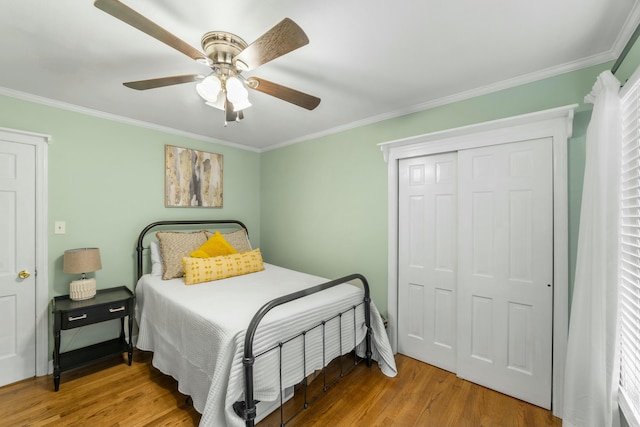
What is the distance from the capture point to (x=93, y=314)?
234 cm

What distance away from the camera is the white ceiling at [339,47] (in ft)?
4.48

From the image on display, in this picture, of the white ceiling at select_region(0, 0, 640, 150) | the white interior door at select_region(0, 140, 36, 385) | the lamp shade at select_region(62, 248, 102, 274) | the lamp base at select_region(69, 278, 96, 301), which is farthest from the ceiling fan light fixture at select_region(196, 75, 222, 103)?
the lamp base at select_region(69, 278, 96, 301)

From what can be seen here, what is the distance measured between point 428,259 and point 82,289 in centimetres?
316

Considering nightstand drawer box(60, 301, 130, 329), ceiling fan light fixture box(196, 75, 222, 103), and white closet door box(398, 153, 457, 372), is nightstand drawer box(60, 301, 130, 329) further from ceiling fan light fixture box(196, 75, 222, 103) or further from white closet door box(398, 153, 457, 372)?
white closet door box(398, 153, 457, 372)

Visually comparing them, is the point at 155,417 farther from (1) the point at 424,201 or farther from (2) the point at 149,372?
(1) the point at 424,201

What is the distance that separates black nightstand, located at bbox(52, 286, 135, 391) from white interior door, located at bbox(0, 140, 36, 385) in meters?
0.25

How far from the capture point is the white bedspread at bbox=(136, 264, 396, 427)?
157 cm

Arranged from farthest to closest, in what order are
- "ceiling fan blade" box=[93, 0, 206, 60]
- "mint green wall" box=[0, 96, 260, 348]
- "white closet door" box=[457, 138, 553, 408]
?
"mint green wall" box=[0, 96, 260, 348] → "white closet door" box=[457, 138, 553, 408] → "ceiling fan blade" box=[93, 0, 206, 60]

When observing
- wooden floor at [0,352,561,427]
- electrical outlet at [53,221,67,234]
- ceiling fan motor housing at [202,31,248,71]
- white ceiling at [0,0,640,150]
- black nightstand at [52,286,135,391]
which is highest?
white ceiling at [0,0,640,150]

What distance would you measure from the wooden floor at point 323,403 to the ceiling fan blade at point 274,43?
223cm

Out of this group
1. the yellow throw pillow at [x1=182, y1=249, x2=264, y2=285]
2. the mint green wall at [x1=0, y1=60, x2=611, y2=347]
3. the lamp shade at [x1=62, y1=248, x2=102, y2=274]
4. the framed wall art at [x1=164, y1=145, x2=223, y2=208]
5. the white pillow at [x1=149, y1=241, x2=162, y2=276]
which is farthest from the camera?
the framed wall art at [x1=164, y1=145, x2=223, y2=208]

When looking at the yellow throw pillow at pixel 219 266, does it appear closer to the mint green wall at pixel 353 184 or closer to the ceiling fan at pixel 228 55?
the mint green wall at pixel 353 184

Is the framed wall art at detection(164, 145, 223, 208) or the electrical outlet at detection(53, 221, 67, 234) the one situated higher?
the framed wall art at detection(164, 145, 223, 208)

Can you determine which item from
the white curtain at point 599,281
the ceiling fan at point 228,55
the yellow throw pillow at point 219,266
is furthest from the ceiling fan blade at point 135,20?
the white curtain at point 599,281
